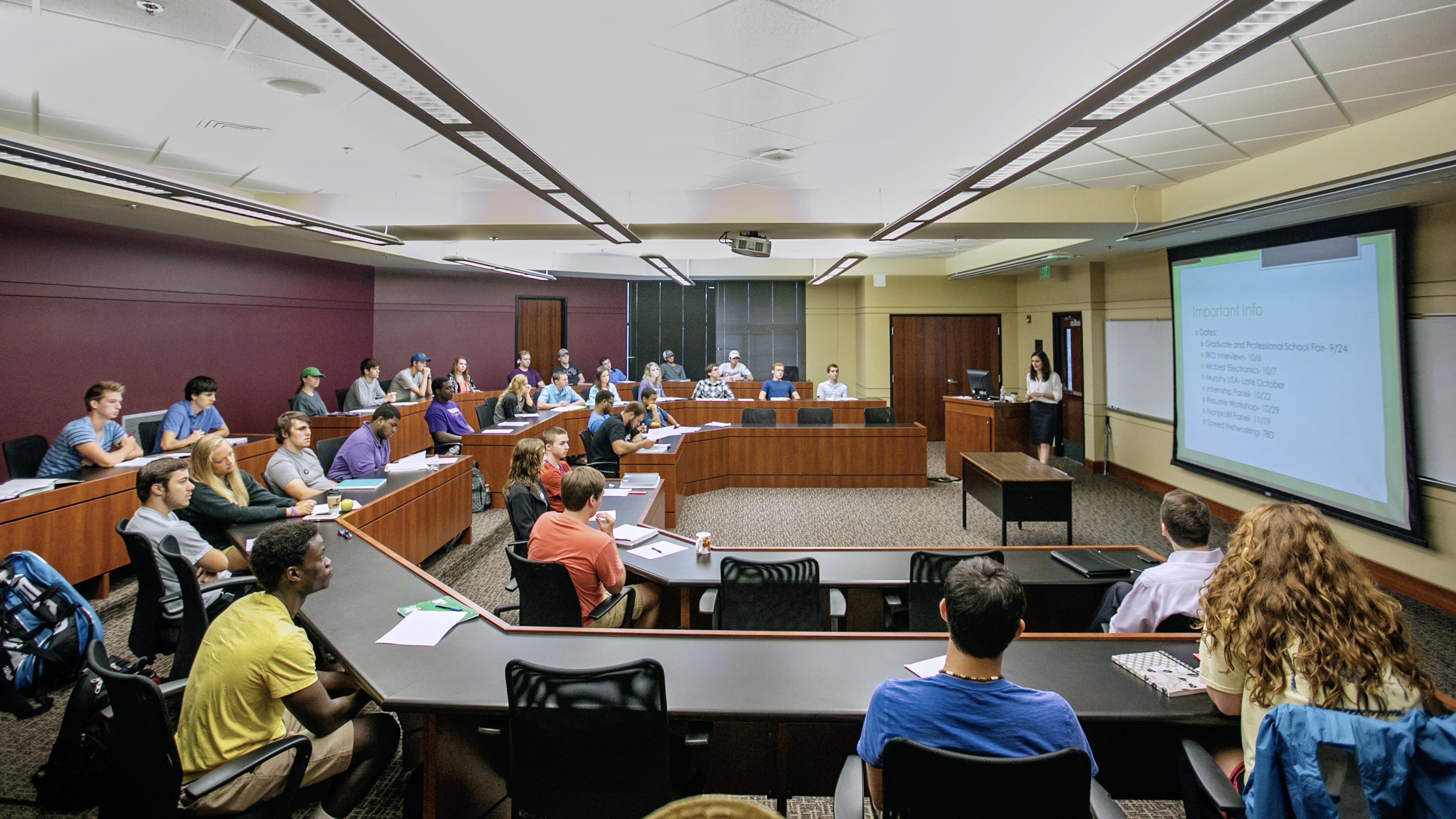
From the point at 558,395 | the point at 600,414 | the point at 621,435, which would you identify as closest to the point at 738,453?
the point at 600,414

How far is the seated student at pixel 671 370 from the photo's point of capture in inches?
498

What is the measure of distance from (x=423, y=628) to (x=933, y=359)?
36.3 feet

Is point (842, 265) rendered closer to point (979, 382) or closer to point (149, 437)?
point (979, 382)

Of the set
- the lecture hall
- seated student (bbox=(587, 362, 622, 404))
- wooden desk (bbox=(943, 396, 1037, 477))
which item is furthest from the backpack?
wooden desk (bbox=(943, 396, 1037, 477))

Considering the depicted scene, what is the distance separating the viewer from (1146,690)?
2057 mm

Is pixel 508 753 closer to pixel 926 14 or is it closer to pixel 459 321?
pixel 926 14

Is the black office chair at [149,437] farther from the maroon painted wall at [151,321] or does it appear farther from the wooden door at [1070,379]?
the wooden door at [1070,379]

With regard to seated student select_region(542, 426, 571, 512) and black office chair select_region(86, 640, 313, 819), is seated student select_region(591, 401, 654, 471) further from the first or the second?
black office chair select_region(86, 640, 313, 819)

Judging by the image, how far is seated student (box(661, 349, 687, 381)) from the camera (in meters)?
12.7

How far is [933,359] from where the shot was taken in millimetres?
12219

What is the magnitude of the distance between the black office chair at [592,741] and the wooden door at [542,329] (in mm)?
11627

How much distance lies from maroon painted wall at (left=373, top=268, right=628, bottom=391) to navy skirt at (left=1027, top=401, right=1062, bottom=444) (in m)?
8.27

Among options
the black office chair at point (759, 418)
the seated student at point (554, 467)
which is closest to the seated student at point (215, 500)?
the seated student at point (554, 467)

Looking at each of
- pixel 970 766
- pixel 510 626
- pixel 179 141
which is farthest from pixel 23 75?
pixel 970 766
